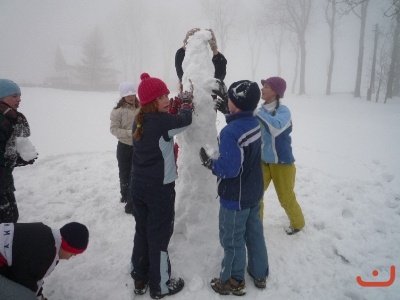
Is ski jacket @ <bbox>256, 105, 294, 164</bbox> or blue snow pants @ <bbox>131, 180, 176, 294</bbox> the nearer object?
blue snow pants @ <bbox>131, 180, 176, 294</bbox>

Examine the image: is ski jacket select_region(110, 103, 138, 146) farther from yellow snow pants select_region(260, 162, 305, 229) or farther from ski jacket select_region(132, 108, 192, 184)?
yellow snow pants select_region(260, 162, 305, 229)

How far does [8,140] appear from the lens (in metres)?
3.07

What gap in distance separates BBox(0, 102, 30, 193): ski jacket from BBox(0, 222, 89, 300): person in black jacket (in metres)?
1.35

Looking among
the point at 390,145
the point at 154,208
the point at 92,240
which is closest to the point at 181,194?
the point at 154,208

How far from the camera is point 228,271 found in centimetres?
295

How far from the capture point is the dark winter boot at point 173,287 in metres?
2.88

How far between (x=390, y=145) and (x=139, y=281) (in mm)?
8998

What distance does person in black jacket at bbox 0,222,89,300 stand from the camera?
1891mm

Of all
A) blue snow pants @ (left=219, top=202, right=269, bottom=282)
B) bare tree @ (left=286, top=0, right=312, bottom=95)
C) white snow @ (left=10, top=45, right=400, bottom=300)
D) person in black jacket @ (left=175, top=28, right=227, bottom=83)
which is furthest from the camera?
bare tree @ (left=286, top=0, right=312, bottom=95)

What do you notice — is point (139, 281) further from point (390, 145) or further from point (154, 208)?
point (390, 145)

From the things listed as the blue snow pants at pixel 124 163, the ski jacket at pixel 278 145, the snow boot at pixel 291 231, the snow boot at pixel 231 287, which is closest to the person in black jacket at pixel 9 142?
the blue snow pants at pixel 124 163

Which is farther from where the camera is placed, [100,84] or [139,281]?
[100,84]

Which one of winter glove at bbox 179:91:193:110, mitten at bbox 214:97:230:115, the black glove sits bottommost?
the black glove

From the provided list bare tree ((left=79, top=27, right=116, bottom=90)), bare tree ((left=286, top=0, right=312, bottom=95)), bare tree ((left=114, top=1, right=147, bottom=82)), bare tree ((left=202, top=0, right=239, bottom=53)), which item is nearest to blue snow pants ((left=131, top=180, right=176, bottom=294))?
bare tree ((left=286, top=0, right=312, bottom=95))
